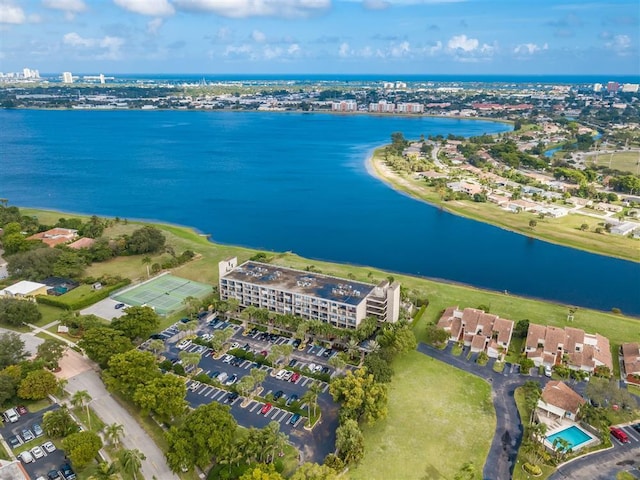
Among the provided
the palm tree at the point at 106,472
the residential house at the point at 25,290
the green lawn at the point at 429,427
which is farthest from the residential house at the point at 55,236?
the green lawn at the point at 429,427

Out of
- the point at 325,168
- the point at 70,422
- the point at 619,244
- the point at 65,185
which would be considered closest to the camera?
the point at 70,422

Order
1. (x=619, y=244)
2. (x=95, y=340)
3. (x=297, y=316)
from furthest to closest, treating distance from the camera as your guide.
A: (x=619, y=244) < (x=297, y=316) < (x=95, y=340)

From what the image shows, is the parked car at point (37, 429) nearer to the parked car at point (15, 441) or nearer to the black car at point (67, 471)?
the parked car at point (15, 441)

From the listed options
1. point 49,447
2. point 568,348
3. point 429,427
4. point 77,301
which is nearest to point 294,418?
point 429,427

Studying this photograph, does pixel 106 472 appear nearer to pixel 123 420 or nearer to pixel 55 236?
pixel 123 420

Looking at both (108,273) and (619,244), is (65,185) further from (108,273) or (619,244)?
(619,244)

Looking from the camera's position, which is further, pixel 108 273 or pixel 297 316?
pixel 108 273

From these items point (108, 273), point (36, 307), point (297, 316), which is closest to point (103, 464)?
point (297, 316)

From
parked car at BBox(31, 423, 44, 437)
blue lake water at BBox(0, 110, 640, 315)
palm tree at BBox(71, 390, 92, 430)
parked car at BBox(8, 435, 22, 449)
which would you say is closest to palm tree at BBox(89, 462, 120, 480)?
palm tree at BBox(71, 390, 92, 430)
